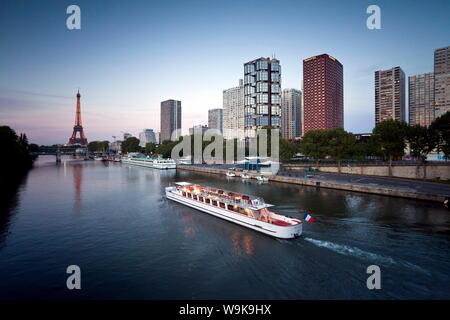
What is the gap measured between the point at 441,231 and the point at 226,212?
26058mm

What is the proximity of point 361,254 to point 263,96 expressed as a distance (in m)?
144

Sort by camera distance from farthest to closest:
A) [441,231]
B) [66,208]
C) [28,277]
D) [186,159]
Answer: [186,159] → [66,208] → [441,231] → [28,277]

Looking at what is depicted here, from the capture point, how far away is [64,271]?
21.9 metres

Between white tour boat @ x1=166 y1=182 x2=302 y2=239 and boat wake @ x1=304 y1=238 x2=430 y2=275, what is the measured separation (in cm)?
306

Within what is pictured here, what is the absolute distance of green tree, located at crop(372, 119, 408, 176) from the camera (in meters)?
71.8

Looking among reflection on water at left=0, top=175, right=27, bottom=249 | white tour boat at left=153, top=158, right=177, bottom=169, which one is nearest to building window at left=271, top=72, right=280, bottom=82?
white tour boat at left=153, top=158, right=177, bottom=169

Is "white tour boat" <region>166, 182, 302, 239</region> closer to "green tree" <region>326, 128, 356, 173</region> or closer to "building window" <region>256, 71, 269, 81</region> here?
"green tree" <region>326, 128, 356, 173</region>

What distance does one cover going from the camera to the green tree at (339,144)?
266 ft

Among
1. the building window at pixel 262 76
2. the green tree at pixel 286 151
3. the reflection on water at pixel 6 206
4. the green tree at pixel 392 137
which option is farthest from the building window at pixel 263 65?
the reflection on water at pixel 6 206

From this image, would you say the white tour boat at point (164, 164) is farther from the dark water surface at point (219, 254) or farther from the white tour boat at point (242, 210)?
the dark water surface at point (219, 254)

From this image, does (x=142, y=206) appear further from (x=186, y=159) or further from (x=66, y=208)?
(x=186, y=159)

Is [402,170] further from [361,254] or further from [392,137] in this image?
[361,254]

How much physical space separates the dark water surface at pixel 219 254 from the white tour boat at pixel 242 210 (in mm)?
1134
